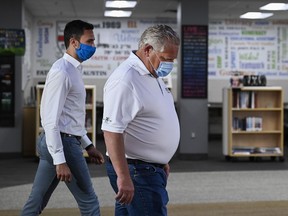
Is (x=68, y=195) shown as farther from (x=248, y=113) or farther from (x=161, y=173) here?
(x=248, y=113)

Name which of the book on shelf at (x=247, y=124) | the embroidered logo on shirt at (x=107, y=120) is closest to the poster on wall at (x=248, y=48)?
the book on shelf at (x=247, y=124)

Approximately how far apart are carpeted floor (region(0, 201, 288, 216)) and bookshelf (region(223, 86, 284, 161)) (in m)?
3.90

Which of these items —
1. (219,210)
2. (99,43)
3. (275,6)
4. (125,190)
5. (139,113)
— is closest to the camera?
(125,190)

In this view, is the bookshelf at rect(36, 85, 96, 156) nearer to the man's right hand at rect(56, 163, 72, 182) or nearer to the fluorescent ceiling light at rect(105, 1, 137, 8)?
the fluorescent ceiling light at rect(105, 1, 137, 8)

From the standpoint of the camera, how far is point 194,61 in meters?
10.6

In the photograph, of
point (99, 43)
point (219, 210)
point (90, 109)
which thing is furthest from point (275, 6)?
point (219, 210)

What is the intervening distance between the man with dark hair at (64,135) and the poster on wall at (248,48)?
36.1 ft

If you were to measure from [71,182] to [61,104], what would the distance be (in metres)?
0.50

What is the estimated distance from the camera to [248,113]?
1066 centimetres

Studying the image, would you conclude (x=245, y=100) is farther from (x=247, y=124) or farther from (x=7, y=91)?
(x=7, y=91)

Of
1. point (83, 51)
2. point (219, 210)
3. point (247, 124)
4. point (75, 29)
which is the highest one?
point (75, 29)

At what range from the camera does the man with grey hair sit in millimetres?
2795

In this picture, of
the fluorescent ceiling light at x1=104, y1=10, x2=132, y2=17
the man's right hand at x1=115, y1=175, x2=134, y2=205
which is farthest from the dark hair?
the fluorescent ceiling light at x1=104, y1=10, x2=132, y2=17

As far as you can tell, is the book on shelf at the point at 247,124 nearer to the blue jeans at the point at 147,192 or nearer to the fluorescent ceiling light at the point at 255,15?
the fluorescent ceiling light at the point at 255,15
